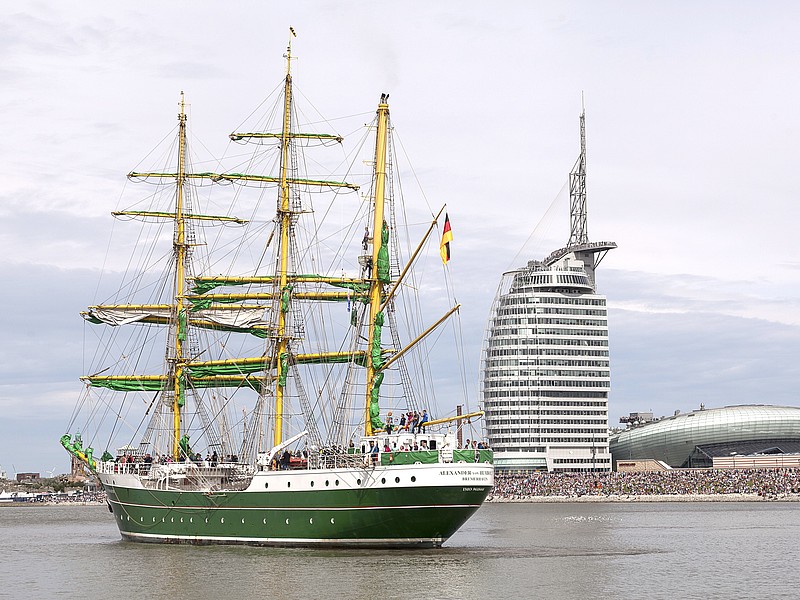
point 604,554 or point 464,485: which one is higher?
point 464,485

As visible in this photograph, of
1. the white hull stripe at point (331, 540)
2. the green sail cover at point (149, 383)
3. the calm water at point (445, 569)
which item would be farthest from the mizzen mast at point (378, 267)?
the green sail cover at point (149, 383)

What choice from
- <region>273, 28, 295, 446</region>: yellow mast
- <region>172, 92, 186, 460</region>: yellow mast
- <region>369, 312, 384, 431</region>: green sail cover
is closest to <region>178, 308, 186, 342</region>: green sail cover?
<region>172, 92, 186, 460</region>: yellow mast

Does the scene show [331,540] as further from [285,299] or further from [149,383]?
[149,383]

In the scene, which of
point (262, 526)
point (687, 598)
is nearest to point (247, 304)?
point (262, 526)

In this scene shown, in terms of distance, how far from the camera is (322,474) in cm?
7725

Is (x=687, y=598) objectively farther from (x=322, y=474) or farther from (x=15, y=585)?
(x=15, y=585)

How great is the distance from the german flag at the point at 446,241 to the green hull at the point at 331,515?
1622 centimetres

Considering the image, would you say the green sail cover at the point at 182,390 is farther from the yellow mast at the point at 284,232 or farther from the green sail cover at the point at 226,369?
the yellow mast at the point at 284,232

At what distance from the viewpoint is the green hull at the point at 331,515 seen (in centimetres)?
7519

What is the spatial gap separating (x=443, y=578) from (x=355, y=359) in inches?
1138

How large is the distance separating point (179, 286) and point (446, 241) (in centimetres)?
3257

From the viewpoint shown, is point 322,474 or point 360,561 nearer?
point 360,561

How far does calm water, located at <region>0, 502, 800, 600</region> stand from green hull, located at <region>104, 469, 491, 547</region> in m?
1.20

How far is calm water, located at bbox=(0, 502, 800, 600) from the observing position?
6069cm
